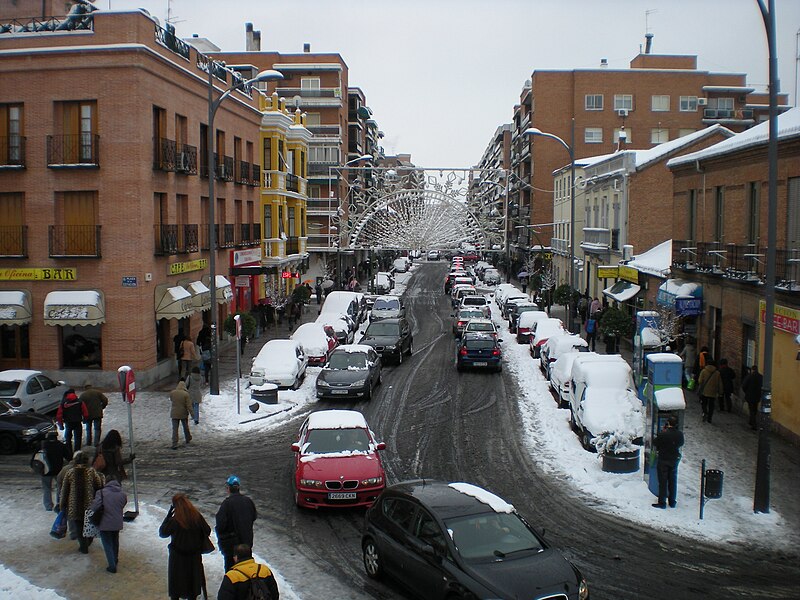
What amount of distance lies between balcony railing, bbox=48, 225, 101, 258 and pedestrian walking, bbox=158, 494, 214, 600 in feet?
57.5

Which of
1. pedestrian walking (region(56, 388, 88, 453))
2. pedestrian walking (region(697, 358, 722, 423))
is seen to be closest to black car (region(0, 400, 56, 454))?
pedestrian walking (region(56, 388, 88, 453))

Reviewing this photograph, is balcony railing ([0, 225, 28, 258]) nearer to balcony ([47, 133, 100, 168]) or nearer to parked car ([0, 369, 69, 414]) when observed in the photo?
balcony ([47, 133, 100, 168])

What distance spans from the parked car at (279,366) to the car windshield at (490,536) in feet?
48.1

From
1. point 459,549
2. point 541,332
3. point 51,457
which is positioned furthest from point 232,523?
point 541,332

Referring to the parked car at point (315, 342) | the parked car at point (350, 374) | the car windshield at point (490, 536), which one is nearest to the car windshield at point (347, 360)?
the parked car at point (350, 374)

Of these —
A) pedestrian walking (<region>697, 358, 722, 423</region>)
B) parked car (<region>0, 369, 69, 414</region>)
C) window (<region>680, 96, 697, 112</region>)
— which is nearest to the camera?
parked car (<region>0, 369, 69, 414</region>)

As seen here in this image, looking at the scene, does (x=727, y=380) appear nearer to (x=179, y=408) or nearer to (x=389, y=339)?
(x=389, y=339)

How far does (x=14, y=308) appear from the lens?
2491 centimetres

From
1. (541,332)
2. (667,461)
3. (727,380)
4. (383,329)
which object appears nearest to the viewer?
(667,461)

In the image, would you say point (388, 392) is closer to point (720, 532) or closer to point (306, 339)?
point (306, 339)

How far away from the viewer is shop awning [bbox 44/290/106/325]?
24.8m

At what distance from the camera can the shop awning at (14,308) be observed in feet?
81.5

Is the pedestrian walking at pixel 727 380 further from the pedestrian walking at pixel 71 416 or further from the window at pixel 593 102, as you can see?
the window at pixel 593 102

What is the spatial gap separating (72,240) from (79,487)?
50.9ft
